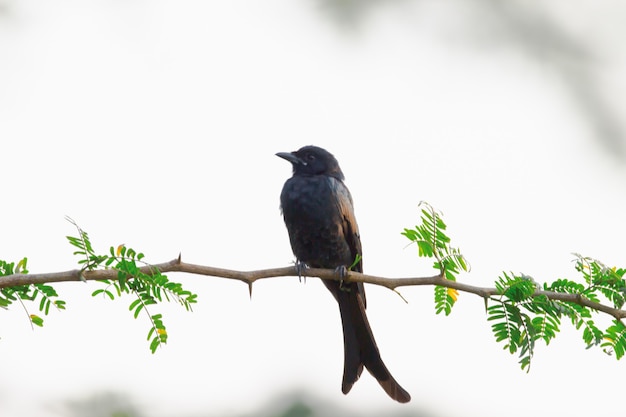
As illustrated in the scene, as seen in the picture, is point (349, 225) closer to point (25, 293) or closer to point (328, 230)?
point (328, 230)

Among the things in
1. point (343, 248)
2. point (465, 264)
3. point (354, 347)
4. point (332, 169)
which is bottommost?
point (354, 347)

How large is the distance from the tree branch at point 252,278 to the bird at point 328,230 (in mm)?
1927

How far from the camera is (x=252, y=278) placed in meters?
2.47

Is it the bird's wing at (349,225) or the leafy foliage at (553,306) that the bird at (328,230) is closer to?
the bird's wing at (349,225)

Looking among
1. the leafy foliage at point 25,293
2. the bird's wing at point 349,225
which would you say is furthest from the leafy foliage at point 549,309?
the bird's wing at point 349,225

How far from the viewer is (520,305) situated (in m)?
2.36

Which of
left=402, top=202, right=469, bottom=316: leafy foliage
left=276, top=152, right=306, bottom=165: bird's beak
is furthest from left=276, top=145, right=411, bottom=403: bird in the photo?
left=402, top=202, right=469, bottom=316: leafy foliage

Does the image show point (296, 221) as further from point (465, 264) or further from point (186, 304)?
point (186, 304)

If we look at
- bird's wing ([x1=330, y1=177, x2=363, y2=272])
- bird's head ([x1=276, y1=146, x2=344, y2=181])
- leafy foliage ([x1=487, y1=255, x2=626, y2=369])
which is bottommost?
leafy foliage ([x1=487, y1=255, x2=626, y2=369])

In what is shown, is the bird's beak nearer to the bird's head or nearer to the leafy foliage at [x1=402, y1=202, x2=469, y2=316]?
the bird's head

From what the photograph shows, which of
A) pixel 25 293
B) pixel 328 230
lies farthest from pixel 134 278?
pixel 328 230

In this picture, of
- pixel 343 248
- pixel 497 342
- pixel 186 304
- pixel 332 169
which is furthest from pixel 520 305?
pixel 332 169

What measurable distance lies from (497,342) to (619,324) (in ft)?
1.29

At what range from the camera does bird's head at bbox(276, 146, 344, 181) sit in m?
5.66
